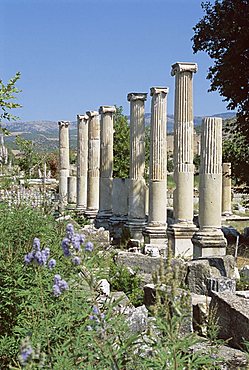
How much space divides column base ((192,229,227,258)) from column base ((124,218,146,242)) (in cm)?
457

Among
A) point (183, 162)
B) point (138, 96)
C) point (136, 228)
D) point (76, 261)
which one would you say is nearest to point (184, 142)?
point (183, 162)

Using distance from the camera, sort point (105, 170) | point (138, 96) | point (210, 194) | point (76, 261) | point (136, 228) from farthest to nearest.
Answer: point (105, 170), point (138, 96), point (136, 228), point (210, 194), point (76, 261)

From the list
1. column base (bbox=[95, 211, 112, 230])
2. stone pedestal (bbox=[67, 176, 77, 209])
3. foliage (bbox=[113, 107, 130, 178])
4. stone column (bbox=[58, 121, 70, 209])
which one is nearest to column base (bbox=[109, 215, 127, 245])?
column base (bbox=[95, 211, 112, 230])

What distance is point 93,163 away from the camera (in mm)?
26344

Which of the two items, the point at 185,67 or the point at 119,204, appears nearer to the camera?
the point at 185,67

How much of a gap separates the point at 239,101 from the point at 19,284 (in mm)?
17107

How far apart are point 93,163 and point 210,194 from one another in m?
11.2

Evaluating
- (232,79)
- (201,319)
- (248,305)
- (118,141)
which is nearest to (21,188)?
(201,319)

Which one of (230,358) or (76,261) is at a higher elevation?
(76,261)

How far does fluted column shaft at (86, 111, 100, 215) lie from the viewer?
26.2m

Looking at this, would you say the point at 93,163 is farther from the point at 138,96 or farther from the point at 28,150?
the point at 138,96

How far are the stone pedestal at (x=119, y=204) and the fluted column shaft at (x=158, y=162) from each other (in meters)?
4.22

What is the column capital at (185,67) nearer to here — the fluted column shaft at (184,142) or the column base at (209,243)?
the fluted column shaft at (184,142)

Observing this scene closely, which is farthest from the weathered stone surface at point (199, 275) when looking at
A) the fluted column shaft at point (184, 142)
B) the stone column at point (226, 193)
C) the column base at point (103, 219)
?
the stone column at point (226, 193)
